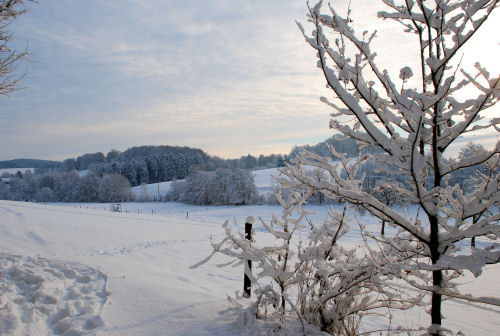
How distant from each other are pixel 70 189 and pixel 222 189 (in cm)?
3726

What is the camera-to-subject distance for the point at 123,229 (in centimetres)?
1423

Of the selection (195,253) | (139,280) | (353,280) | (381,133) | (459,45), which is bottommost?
(195,253)

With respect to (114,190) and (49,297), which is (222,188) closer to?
(114,190)

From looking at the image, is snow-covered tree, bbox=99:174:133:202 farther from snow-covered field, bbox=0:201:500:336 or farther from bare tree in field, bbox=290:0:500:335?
bare tree in field, bbox=290:0:500:335

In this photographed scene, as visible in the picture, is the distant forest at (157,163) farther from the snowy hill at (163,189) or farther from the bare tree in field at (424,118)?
the bare tree in field at (424,118)

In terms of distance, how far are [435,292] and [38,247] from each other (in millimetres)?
9914

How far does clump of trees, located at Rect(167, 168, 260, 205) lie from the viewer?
53312 millimetres

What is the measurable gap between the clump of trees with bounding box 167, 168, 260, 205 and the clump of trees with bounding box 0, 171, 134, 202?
1480cm

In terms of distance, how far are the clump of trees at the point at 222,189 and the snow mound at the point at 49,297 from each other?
47711 mm

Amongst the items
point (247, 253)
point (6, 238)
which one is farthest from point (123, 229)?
point (247, 253)

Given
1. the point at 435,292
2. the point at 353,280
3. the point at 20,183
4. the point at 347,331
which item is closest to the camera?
the point at 435,292

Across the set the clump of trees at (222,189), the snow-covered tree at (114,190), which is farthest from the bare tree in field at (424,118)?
the snow-covered tree at (114,190)

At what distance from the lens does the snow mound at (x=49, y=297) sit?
3.27 meters

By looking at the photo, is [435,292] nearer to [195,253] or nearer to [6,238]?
[195,253]
